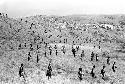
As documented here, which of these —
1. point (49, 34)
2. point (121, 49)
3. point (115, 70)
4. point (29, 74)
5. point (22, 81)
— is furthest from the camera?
point (49, 34)

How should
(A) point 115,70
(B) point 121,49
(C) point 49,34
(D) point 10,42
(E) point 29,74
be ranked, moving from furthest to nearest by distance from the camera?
(C) point 49,34, (B) point 121,49, (D) point 10,42, (A) point 115,70, (E) point 29,74

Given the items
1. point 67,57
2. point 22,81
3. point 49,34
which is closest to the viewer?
point 22,81

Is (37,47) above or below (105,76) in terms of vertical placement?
above

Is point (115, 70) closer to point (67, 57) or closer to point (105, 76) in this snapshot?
point (105, 76)

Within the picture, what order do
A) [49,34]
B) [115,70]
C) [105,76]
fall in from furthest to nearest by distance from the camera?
[49,34]
[115,70]
[105,76]

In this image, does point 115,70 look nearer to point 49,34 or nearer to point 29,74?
point 29,74

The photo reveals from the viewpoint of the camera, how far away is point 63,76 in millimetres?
84000

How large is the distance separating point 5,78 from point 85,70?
3116 centimetres

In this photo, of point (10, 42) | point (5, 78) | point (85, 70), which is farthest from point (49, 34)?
point (5, 78)

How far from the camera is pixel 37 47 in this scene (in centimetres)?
10925

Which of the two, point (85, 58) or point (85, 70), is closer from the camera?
point (85, 70)

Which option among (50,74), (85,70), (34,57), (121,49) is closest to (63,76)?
(50,74)

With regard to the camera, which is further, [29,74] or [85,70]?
[85,70]

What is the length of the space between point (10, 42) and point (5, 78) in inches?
1613
